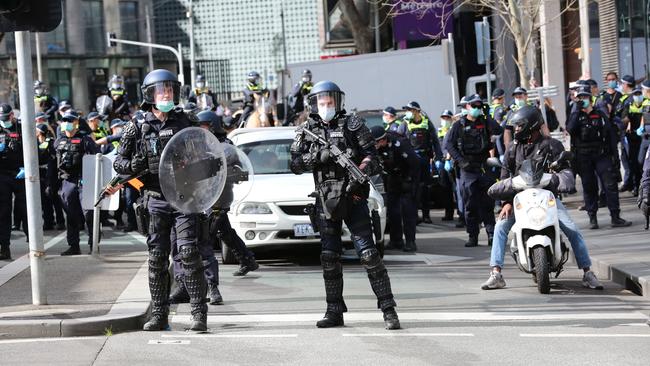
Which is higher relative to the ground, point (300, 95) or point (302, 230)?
point (300, 95)

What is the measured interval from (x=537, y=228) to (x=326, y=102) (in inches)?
103

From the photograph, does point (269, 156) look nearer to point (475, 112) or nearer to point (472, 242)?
point (475, 112)

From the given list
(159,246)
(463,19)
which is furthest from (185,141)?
(463,19)

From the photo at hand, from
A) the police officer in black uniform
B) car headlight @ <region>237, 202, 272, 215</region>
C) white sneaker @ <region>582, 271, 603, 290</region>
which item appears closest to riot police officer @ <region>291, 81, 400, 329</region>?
white sneaker @ <region>582, 271, 603, 290</region>

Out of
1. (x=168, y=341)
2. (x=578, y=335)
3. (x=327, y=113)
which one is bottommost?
(x=578, y=335)

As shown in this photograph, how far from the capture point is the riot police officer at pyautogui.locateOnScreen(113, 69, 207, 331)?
9.29m

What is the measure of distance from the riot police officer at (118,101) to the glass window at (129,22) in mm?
55985

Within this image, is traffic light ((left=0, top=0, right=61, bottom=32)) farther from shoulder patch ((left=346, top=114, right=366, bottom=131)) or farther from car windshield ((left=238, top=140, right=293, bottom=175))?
car windshield ((left=238, top=140, right=293, bottom=175))

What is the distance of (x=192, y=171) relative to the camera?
9281 mm

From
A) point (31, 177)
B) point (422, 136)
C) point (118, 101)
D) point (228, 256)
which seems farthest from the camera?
point (118, 101)

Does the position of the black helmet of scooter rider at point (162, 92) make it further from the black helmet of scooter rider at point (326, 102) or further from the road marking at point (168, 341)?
the road marking at point (168, 341)

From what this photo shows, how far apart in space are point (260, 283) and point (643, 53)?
16032 mm

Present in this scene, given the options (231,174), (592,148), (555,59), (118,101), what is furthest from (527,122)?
(555,59)

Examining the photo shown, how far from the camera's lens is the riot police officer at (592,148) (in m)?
16.5
